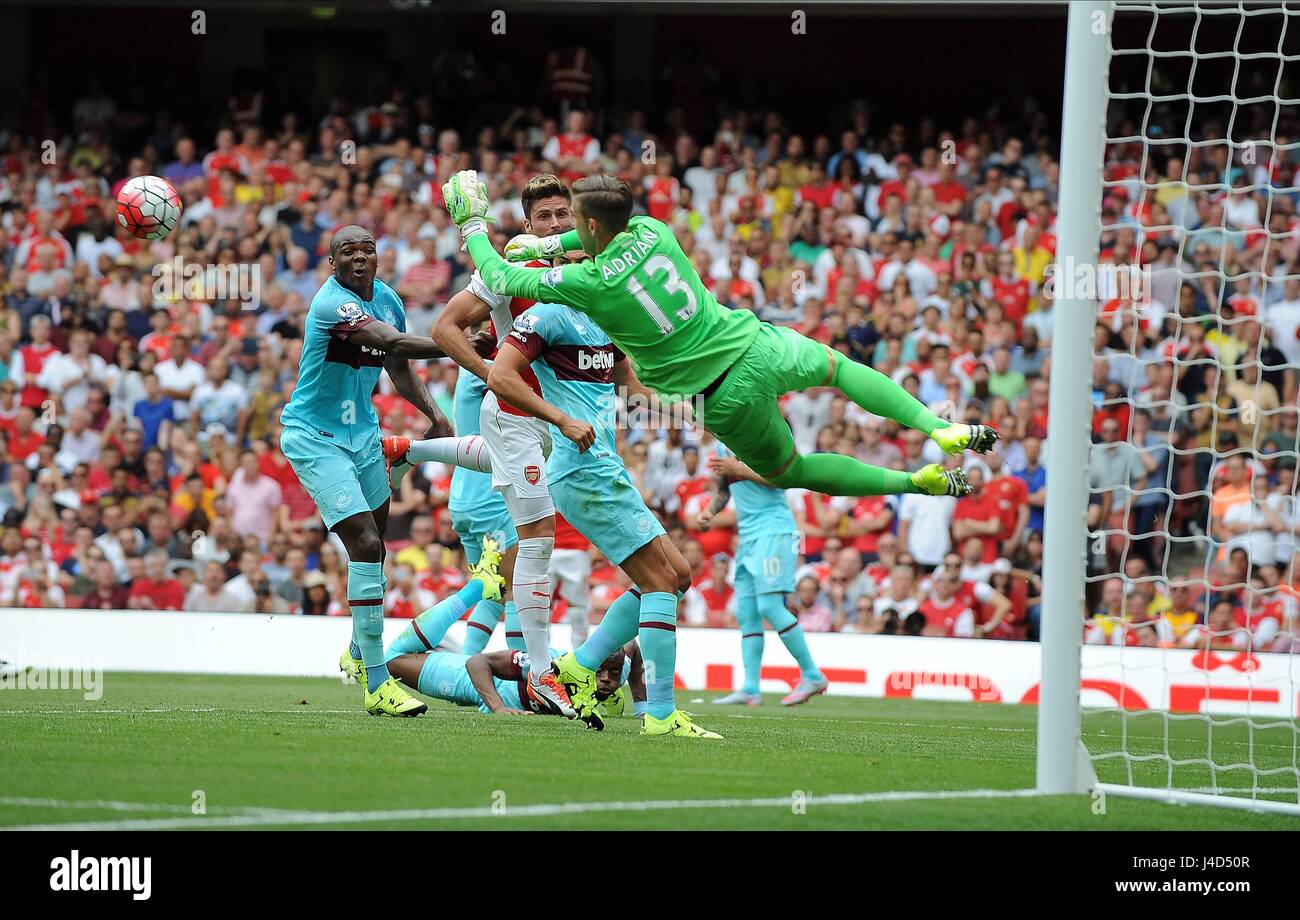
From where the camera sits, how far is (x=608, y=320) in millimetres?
7574

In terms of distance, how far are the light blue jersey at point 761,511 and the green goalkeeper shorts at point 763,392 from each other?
465 cm

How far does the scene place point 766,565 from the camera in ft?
39.7

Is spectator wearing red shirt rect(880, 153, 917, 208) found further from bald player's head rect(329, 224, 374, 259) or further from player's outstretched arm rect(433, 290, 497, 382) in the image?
player's outstretched arm rect(433, 290, 497, 382)

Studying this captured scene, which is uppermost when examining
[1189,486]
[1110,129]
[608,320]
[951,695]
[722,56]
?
[722,56]

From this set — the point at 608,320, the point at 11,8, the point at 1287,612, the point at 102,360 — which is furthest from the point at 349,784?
the point at 11,8

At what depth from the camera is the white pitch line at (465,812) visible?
16.5ft

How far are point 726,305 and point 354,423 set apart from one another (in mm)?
8762

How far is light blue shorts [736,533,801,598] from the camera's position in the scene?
39.7 ft

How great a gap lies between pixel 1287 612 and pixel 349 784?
1043cm

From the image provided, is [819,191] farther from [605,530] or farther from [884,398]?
[884,398]

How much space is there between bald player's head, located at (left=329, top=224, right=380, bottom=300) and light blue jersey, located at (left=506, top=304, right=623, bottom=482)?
3.83ft

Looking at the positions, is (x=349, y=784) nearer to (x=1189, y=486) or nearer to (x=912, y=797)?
(x=912, y=797)

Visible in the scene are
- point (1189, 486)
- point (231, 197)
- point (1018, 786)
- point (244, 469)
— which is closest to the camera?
point (1018, 786)

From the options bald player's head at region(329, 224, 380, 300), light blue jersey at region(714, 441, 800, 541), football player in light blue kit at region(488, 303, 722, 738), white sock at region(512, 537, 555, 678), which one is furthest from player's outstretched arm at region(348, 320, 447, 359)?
light blue jersey at region(714, 441, 800, 541)
